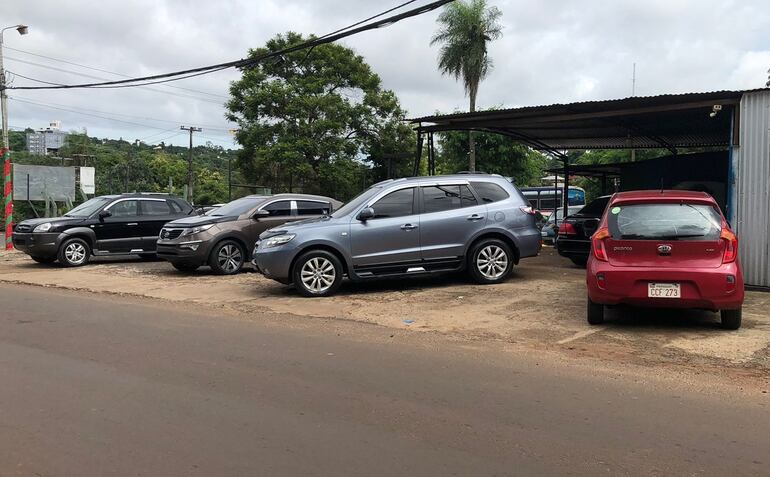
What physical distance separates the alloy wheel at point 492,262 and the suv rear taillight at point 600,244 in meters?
3.09

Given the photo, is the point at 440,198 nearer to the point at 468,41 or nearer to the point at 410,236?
the point at 410,236

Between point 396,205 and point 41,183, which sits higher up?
point 41,183

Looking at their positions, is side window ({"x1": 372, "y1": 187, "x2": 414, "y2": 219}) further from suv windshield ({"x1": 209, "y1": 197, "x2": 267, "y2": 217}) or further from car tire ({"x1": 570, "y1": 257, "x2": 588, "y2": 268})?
car tire ({"x1": 570, "y1": 257, "x2": 588, "y2": 268})

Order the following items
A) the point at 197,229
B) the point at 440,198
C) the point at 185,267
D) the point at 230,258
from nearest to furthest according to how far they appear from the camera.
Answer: the point at 440,198
the point at 197,229
the point at 230,258
the point at 185,267

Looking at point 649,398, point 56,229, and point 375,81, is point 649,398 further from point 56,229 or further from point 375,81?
point 375,81

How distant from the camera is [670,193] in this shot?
23.8 feet

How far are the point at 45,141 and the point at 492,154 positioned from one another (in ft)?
197

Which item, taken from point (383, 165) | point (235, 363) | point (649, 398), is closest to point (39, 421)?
point (235, 363)

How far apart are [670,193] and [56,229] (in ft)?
41.1

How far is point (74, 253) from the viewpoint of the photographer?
14.0 m

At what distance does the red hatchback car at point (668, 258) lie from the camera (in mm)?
6434

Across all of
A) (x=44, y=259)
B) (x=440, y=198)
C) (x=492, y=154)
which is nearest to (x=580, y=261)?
(x=440, y=198)

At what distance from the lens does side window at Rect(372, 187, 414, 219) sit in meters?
9.73

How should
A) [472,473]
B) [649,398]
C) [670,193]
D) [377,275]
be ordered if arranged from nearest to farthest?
1. [472,473]
2. [649,398]
3. [670,193]
4. [377,275]
